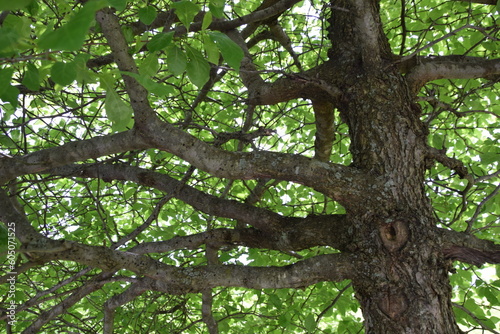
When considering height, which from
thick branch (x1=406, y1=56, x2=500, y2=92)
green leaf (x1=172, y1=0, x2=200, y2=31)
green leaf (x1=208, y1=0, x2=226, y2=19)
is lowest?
green leaf (x1=172, y1=0, x2=200, y2=31)

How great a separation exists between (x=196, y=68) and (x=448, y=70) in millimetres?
1653

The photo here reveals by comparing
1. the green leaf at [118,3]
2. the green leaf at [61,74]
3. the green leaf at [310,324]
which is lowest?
the green leaf at [310,324]

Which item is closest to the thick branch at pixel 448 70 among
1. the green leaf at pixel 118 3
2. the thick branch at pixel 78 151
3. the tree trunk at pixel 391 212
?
the tree trunk at pixel 391 212

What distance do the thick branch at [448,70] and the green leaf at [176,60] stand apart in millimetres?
1518

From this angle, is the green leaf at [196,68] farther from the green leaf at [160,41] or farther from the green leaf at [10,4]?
the green leaf at [10,4]

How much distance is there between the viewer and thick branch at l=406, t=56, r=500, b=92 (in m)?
2.60

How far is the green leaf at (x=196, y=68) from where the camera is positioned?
160 centimetres

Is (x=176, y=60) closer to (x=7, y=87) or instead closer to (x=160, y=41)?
(x=160, y=41)

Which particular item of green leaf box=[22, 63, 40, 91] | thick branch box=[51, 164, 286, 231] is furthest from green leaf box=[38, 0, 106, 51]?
thick branch box=[51, 164, 286, 231]

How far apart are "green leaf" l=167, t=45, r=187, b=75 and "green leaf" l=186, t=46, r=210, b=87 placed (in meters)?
0.02

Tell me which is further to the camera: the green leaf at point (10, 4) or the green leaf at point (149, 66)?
the green leaf at point (149, 66)

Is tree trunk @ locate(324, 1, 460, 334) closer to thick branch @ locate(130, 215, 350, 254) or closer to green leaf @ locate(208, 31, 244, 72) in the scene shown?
thick branch @ locate(130, 215, 350, 254)

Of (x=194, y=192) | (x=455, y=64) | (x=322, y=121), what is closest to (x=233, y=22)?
(x=322, y=121)

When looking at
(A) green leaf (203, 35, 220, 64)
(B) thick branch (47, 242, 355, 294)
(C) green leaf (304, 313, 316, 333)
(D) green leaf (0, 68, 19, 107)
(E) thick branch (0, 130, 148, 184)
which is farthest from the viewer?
(C) green leaf (304, 313, 316, 333)
